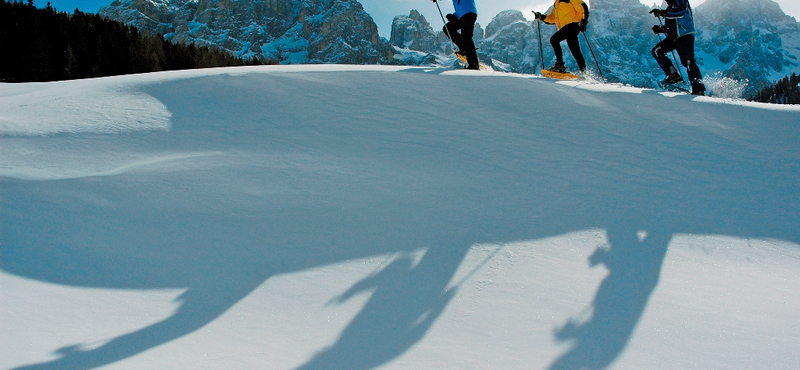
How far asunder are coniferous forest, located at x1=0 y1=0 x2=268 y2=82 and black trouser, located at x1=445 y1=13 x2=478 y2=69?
36.7m

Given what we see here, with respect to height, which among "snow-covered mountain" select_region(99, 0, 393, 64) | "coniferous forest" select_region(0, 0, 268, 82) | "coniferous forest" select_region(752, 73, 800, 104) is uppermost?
"snow-covered mountain" select_region(99, 0, 393, 64)

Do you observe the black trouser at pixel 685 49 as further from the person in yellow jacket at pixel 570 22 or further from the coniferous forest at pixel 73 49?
the coniferous forest at pixel 73 49

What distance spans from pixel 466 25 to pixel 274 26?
19113 centimetres

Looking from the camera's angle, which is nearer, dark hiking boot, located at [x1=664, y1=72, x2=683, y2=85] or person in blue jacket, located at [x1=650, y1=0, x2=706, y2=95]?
person in blue jacket, located at [x1=650, y1=0, x2=706, y2=95]

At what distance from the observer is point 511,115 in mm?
4637

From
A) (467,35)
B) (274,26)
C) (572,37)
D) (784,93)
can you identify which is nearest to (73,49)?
(467,35)

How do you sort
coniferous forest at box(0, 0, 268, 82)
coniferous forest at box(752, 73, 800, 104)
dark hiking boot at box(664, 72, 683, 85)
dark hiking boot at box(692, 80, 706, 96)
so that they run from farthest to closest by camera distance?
coniferous forest at box(752, 73, 800, 104) → coniferous forest at box(0, 0, 268, 82) → dark hiking boot at box(664, 72, 683, 85) → dark hiking boot at box(692, 80, 706, 96)

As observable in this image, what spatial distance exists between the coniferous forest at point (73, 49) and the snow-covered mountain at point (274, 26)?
124832 mm

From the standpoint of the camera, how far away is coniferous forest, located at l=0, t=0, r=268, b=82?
33.1 m

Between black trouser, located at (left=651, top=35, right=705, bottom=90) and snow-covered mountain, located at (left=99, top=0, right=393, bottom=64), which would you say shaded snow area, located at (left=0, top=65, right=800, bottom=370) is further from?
snow-covered mountain, located at (left=99, top=0, right=393, bottom=64)

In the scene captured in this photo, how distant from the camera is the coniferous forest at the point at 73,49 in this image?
33.1 meters

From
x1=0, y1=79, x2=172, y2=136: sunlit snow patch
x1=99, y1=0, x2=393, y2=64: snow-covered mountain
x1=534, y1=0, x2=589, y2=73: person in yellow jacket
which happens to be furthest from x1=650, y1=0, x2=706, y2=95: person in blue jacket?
x1=99, y1=0, x2=393, y2=64: snow-covered mountain

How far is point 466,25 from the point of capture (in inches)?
284

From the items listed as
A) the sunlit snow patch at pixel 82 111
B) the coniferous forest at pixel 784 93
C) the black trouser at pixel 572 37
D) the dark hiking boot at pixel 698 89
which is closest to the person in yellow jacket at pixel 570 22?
the black trouser at pixel 572 37
